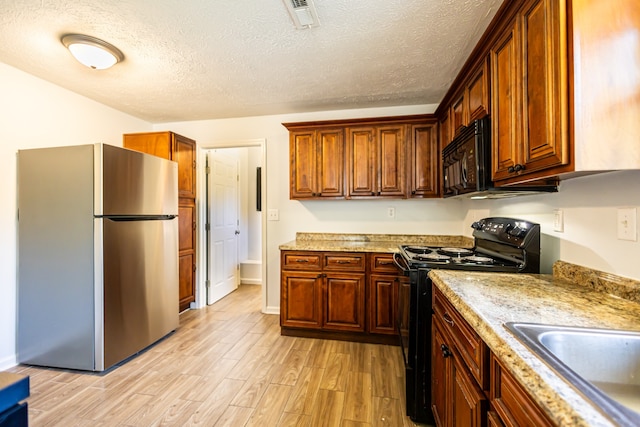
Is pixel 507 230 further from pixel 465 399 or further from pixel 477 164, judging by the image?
pixel 465 399

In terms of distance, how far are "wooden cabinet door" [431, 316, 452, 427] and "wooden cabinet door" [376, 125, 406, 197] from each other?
61.6 inches

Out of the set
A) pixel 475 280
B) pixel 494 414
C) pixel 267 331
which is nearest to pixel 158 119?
pixel 267 331

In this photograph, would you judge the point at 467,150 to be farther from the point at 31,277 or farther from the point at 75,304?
the point at 31,277

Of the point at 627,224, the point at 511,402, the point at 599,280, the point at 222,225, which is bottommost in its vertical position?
the point at 511,402

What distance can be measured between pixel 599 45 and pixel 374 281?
2144 mm

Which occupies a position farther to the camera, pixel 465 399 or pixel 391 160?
pixel 391 160

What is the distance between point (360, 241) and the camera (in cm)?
321

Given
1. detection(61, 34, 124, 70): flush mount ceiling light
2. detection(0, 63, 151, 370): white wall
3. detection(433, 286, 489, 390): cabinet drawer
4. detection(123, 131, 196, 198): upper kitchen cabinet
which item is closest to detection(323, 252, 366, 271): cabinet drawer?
detection(433, 286, 489, 390): cabinet drawer

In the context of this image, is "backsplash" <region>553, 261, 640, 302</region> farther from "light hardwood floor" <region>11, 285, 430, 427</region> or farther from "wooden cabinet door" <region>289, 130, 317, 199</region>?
"wooden cabinet door" <region>289, 130, 317, 199</region>

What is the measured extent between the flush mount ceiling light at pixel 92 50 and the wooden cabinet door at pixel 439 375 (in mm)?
2801

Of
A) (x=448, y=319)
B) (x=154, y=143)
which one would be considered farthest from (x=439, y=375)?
(x=154, y=143)

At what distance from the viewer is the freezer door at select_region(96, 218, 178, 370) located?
7.11 feet

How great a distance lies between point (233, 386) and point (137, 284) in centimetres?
119

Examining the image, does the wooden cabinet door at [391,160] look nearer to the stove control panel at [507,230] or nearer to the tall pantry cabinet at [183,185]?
the stove control panel at [507,230]
